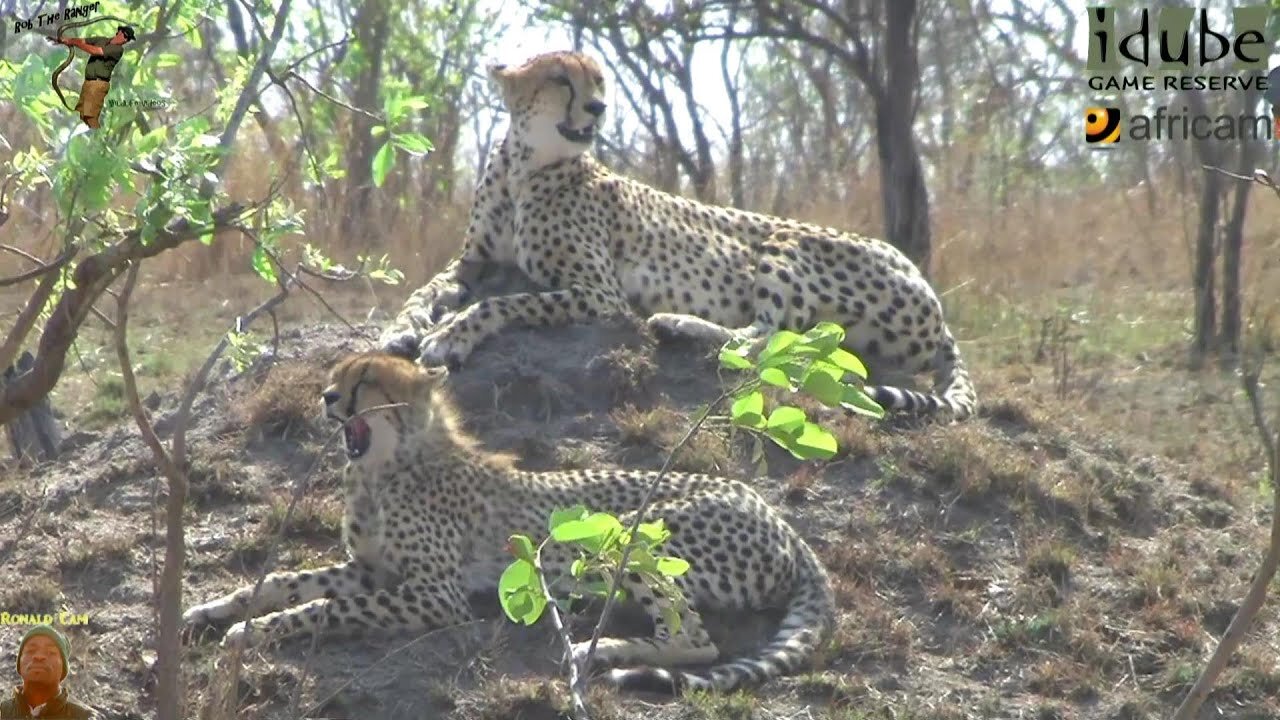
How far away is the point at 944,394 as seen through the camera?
7312 mm

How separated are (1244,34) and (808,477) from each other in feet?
11.2

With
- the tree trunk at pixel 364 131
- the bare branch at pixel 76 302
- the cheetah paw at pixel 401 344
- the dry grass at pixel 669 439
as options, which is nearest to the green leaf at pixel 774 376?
the bare branch at pixel 76 302

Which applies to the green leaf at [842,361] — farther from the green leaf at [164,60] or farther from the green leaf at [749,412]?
the green leaf at [164,60]

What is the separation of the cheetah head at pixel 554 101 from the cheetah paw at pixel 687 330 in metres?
0.82

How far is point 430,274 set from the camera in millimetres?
9148

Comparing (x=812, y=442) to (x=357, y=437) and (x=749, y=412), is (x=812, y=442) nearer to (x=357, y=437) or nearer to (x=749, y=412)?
(x=749, y=412)

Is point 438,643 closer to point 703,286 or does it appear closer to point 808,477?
point 808,477

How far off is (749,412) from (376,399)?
2.52 metres

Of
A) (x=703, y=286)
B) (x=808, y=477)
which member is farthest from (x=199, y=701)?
(x=703, y=286)

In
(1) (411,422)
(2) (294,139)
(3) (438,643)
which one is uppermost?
(2) (294,139)

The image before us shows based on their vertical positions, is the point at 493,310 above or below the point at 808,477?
above

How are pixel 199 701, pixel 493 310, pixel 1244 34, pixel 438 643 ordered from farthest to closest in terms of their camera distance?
pixel 1244 34, pixel 493 310, pixel 438 643, pixel 199 701

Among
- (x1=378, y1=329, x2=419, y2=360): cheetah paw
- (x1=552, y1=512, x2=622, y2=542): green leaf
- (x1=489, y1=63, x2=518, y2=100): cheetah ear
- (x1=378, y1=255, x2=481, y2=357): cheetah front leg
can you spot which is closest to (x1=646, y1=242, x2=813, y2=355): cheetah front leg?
(x1=378, y1=255, x2=481, y2=357): cheetah front leg

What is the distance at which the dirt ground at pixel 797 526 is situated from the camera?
5.23 m
